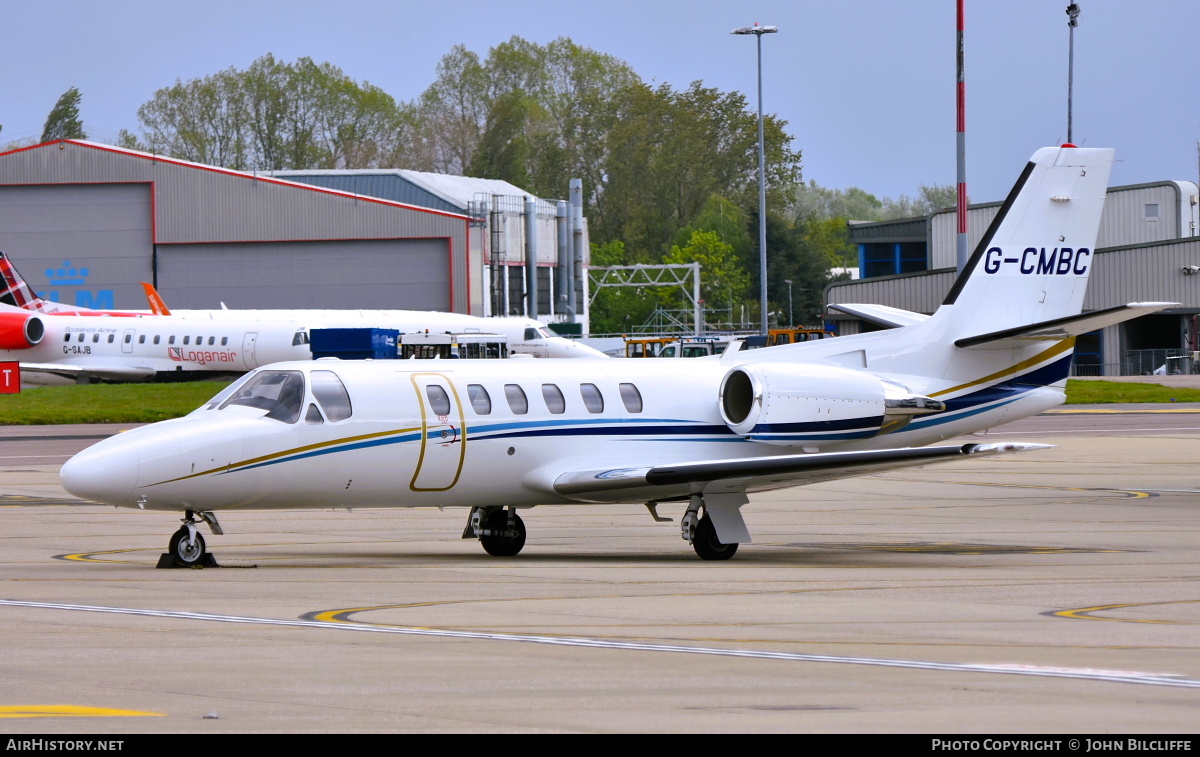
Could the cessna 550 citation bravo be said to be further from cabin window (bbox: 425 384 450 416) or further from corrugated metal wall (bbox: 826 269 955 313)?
corrugated metal wall (bbox: 826 269 955 313)

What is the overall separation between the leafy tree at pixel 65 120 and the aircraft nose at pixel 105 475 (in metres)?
104

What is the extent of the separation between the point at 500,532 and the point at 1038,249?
788cm

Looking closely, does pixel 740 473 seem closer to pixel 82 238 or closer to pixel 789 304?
pixel 82 238

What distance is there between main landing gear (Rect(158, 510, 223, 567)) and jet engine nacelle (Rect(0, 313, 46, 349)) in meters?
45.4

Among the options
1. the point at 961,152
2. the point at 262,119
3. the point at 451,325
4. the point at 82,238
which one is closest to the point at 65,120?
the point at 262,119

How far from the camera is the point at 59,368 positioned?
54938mm

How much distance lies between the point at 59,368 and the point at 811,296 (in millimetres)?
71679

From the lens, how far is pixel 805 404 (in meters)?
17.1

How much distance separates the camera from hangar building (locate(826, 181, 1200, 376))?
60.3 m

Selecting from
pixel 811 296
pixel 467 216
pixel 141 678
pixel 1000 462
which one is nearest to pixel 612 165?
pixel 811 296

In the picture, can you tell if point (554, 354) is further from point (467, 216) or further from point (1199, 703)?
point (1199, 703)

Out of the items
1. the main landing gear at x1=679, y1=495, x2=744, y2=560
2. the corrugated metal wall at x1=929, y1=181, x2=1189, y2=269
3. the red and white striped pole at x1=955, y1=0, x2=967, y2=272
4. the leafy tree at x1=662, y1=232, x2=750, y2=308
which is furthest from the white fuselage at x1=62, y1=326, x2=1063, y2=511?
the leafy tree at x1=662, y1=232, x2=750, y2=308

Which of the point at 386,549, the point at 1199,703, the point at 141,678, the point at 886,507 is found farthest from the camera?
the point at 886,507

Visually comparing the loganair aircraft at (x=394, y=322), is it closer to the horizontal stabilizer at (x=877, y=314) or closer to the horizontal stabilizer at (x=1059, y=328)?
the horizontal stabilizer at (x=877, y=314)
